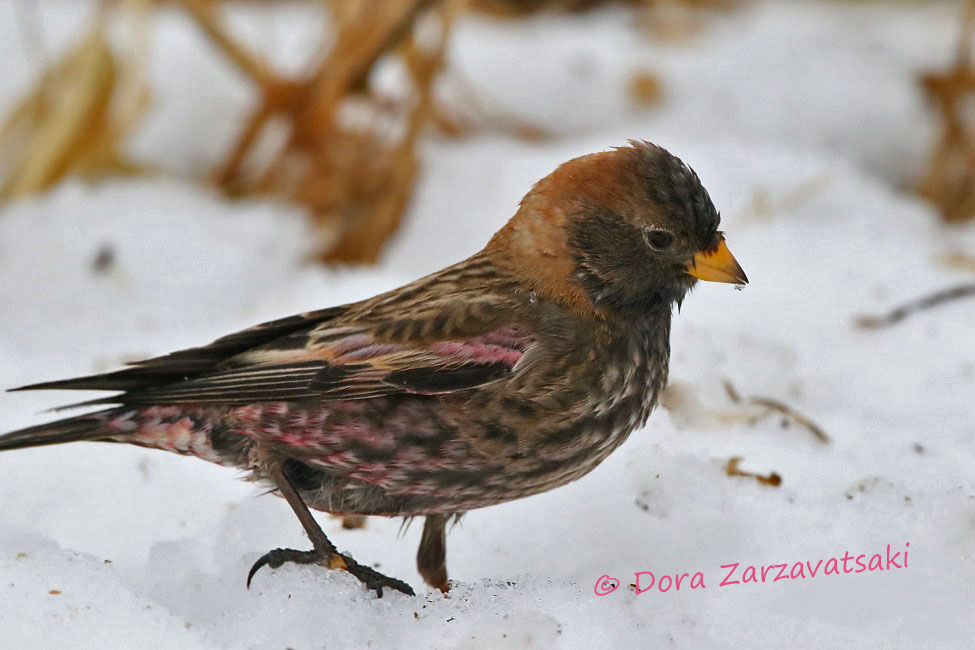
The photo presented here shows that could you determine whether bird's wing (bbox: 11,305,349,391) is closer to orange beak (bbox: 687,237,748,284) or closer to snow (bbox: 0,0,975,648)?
snow (bbox: 0,0,975,648)

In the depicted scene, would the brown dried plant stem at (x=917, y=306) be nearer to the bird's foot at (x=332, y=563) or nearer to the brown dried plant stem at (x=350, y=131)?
the brown dried plant stem at (x=350, y=131)

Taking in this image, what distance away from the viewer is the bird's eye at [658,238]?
121 inches

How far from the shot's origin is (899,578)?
285 centimetres

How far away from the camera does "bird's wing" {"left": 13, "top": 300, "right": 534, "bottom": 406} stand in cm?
292

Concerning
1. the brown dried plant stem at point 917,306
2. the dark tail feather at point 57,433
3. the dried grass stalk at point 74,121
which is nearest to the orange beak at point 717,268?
the dark tail feather at point 57,433

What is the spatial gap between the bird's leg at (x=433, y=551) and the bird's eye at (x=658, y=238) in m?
0.85

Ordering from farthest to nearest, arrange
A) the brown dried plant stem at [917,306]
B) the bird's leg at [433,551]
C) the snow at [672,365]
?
the brown dried plant stem at [917,306]
the bird's leg at [433,551]
the snow at [672,365]

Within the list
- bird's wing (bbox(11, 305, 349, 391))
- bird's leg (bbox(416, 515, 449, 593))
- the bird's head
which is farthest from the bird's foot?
the bird's head

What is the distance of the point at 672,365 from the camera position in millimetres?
3951

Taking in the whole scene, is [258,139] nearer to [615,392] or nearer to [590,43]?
[590,43]

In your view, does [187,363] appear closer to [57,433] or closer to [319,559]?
[57,433]

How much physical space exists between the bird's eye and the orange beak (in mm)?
80

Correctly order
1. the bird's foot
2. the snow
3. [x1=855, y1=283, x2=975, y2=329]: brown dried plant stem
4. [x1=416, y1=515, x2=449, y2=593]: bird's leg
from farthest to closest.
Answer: [x1=855, y1=283, x2=975, y2=329]: brown dried plant stem
[x1=416, y1=515, x2=449, y2=593]: bird's leg
the bird's foot
the snow

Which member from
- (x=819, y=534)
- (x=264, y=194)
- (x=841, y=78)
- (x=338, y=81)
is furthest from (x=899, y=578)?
(x=841, y=78)
